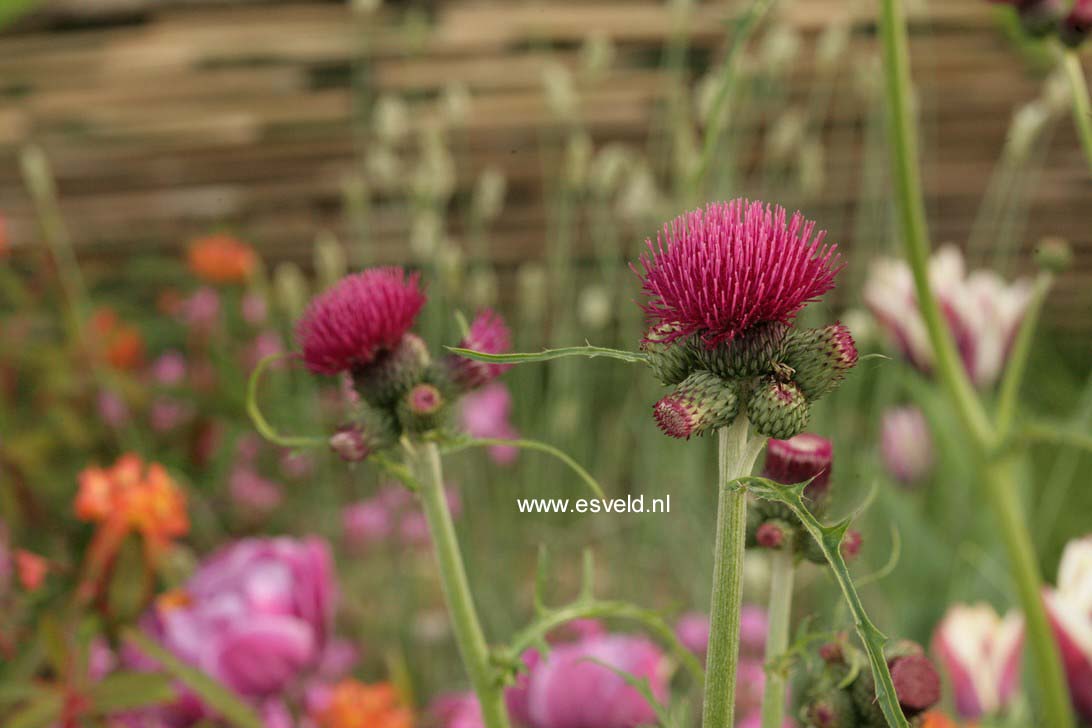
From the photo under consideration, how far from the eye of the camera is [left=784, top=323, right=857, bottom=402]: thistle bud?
0.34 metres

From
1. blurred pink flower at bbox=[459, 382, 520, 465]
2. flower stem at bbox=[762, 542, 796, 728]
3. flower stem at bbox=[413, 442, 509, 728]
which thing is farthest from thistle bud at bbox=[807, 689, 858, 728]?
blurred pink flower at bbox=[459, 382, 520, 465]

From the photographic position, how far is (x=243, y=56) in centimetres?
224

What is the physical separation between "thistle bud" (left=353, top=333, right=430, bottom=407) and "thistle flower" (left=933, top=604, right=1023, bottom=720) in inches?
19.4

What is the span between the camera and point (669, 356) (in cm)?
35

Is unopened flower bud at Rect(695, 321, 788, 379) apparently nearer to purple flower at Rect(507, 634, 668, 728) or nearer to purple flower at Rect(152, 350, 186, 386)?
purple flower at Rect(507, 634, 668, 728)

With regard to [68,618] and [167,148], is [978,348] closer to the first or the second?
[68,618]

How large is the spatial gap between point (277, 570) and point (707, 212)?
1.70 feet

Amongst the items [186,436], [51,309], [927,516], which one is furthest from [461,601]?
[927,516]

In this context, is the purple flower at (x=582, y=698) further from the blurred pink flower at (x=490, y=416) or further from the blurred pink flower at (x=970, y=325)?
the blurred pink flower at (x=490, y=416)

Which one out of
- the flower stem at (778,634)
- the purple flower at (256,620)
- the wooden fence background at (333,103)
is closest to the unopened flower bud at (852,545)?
the flower stem at (778,634)

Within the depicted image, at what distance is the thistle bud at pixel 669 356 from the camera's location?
348 mm

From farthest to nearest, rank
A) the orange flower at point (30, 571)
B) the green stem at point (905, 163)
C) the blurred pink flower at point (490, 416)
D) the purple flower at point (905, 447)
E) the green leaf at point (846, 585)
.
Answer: the blurred pink flower at point (490, 416)
the purple flower at point (905, 447)
the orange flower at point (30, 571)
the green stem at point (905, 163)
the green leaf at point (846, 585)

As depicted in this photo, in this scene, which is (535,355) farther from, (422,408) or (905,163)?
(905,163)

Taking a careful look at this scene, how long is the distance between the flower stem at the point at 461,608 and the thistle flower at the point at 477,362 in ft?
0.18
